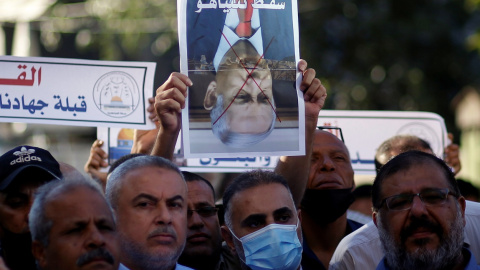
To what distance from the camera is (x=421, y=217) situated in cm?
462

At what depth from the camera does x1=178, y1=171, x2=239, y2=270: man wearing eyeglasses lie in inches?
206

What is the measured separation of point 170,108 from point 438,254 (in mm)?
1491

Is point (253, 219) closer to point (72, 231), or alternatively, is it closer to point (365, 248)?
point (365, 248)

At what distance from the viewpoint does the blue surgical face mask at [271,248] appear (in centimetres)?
492

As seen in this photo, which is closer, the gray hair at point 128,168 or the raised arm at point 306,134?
the gray hair at point 128,168

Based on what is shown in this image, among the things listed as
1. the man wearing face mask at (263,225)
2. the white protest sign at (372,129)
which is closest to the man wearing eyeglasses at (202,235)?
the man wearing face mask at (263,225)

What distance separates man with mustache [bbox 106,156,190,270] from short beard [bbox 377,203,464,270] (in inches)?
41.2

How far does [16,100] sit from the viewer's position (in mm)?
5891

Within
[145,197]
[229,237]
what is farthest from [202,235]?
[145,197]

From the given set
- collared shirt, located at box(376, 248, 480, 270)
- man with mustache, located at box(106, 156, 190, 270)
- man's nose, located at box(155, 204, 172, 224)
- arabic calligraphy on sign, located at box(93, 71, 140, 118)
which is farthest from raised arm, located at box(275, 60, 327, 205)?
arabic calligraphy on sign, located at box(93, 71, 140, 118)

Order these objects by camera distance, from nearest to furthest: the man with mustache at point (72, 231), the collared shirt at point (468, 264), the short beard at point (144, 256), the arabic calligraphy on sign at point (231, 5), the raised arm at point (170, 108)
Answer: the man with mustache at point (72, 231) < the short beard at point (144, 256) < the collared shirt at point (468, 264) < the raised arm at point (170, 108) < the arabic calligraphy on sign at point (231, 5)

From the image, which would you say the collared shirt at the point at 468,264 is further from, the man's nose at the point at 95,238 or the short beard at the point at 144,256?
the man's nose at the point at 95,238

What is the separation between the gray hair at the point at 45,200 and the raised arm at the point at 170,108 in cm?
77

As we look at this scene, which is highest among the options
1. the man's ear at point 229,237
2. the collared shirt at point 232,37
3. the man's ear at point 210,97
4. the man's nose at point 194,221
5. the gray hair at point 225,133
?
the collared shirt at point 232,37
